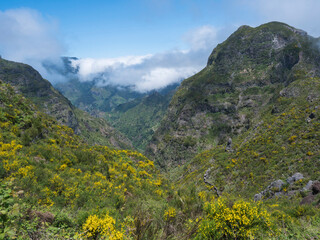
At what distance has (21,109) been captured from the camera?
66.8 ft

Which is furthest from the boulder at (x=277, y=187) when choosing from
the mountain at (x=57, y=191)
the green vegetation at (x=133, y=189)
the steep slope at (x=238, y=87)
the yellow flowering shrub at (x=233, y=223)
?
the steep slope at (x=238, y=87)

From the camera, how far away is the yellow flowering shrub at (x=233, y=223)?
675cm

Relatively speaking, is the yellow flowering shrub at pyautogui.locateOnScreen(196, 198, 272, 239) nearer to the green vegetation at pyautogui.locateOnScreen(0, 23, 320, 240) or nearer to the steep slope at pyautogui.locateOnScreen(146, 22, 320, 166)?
the green vegetation at pyautogui.locateOnScreen(0, 23, 320, 240)

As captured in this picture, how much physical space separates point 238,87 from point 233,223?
174969mm

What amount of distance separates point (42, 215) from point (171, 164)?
533 feet

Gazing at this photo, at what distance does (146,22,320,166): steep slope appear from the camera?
460ft

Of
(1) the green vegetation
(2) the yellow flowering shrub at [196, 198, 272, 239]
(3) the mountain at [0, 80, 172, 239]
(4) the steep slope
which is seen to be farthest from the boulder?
(4) the steep slope

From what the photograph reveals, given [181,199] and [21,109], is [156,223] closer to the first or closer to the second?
[181,199]

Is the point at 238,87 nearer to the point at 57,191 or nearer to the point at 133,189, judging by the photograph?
the point at 133,189

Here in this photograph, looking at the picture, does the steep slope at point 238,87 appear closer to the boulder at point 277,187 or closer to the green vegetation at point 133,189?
the green vegetation at point 133,189

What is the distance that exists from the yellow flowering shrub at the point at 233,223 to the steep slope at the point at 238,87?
132 metres

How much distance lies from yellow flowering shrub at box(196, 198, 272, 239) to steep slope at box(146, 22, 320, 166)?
132 meters

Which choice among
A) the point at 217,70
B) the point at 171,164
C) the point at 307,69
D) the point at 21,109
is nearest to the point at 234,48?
the point at 217,70

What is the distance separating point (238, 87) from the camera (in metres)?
162
